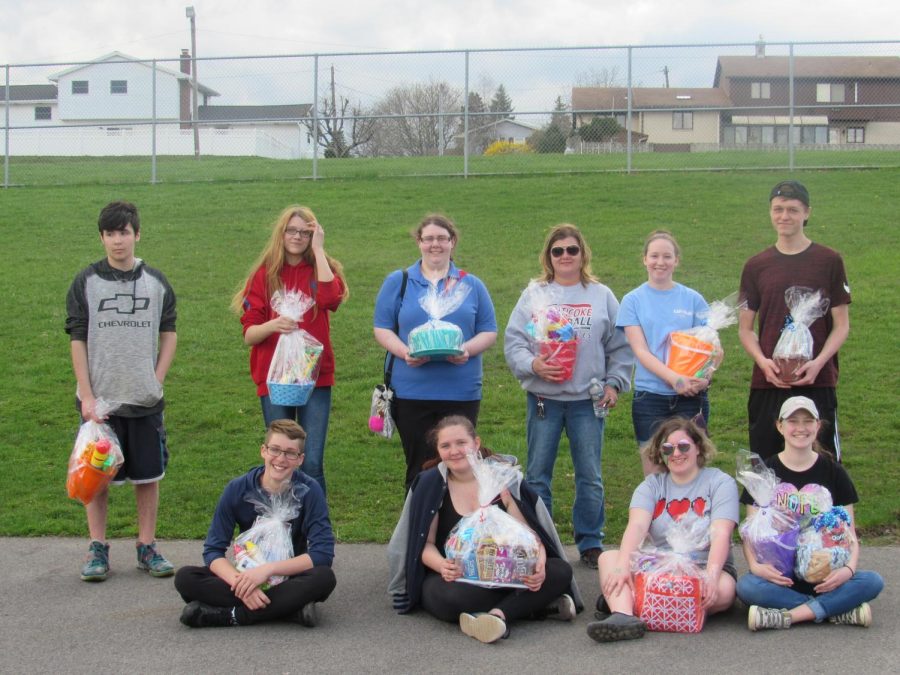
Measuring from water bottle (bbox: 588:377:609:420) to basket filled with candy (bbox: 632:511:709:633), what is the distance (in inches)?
46.8

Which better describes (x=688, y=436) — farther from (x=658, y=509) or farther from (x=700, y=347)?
(x=700, y=347)

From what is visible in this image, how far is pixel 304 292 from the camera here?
6.34 meters

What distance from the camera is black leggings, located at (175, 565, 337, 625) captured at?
5258 mm

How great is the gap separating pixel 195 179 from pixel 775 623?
18.1 metres

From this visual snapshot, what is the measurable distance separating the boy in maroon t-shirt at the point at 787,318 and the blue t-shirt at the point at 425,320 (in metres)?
1.61

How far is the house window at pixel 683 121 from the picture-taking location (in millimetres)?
22562

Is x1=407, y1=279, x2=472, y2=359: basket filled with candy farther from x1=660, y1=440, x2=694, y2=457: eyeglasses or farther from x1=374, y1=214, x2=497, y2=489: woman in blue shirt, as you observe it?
x1=660, y1=440, x2=694, y2=457: eyeglasses

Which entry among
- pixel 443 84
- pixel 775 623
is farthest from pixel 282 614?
pixel 443 84

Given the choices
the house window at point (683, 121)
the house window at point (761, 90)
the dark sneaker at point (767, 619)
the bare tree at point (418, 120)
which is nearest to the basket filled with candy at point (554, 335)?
the dark sneaker at point (767, 619)

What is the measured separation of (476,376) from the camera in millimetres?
6301

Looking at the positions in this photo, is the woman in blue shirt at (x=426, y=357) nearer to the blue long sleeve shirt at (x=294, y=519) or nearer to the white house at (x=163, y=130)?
the blue long sleeve shirt at (x=294, y=519)

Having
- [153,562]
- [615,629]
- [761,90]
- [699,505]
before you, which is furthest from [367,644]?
[761,90]

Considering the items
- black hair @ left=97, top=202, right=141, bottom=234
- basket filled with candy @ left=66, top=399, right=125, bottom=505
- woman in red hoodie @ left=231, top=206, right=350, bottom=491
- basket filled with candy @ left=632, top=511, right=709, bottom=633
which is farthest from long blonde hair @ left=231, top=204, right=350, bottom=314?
basket filled with candy @ left=632, top=511, right=709, bottom=633

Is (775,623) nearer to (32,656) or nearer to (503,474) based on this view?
(503,474)
